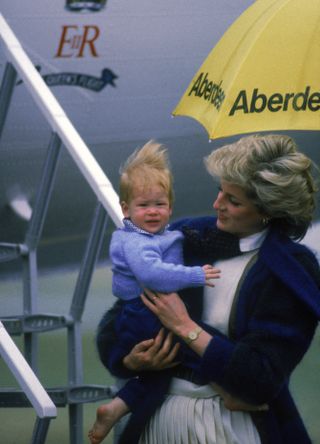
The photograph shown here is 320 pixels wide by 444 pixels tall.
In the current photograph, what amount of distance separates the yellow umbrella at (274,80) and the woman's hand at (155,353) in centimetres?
76

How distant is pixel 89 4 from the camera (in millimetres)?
4562

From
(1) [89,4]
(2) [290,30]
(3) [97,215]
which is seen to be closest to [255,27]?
(2) [290,30]

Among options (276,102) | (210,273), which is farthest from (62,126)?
(210,273)

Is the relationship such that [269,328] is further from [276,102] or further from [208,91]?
[208,91]

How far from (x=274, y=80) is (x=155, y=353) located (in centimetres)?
99

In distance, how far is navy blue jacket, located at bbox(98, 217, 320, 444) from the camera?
2359mm

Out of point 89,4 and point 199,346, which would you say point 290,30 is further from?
point 89,4

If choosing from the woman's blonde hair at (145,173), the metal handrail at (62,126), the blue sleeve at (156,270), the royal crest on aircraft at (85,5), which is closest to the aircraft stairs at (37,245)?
the metal handrail at (62,126)

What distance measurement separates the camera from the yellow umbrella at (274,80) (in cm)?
312

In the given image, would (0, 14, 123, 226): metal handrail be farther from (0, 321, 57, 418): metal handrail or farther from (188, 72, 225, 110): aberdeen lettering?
(0, 321, 57, 418): metal handrail

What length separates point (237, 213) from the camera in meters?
2.46

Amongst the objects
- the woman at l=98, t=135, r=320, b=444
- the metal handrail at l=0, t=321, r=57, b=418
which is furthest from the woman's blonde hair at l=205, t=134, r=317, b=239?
the metal handrail at l=0, t=321, r=57, b=418

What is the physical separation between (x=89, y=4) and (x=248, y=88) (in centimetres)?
158

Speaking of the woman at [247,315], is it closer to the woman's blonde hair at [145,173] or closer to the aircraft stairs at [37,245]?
the woman's blonde hair at [145,173]
